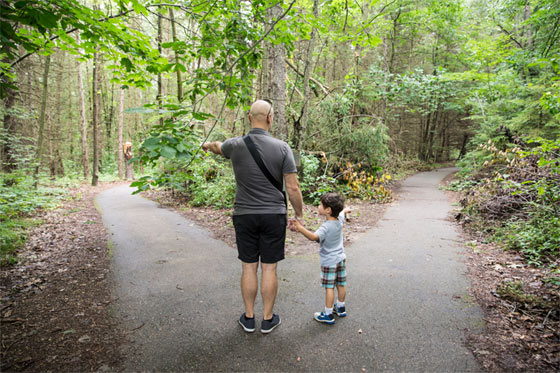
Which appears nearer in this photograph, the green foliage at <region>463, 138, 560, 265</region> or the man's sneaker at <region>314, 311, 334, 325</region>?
the man's sneaker at <region>314, 311, 334, 325</region>

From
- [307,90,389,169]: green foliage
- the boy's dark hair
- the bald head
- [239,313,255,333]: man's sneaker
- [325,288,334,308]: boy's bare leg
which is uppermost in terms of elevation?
[307,90,389,169]: green foliage

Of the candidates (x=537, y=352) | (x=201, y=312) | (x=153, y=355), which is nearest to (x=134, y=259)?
(x=201, y=312)

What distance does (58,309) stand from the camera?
3291 mm

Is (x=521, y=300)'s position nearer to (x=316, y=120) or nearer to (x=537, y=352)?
(x=537, y=352)

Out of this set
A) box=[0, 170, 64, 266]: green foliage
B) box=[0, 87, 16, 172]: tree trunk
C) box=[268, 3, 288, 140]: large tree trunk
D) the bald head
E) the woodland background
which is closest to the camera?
the bald head

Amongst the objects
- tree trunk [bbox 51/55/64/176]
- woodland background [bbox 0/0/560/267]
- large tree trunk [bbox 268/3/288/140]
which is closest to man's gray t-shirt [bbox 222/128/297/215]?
woodland background [bbox 0/0/560/267]

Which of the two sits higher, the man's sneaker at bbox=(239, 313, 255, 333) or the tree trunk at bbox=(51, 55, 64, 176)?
the tree trunk at bbox=(51, 55, 64, 176)

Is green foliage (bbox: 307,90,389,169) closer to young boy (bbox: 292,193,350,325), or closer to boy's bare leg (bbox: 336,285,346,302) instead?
young boy (bbox: 292,193,350,325)

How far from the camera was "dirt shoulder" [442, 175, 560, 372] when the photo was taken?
8.09 feet

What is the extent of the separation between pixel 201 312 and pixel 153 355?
80 cm

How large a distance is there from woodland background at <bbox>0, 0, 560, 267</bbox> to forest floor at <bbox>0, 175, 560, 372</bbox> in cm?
73

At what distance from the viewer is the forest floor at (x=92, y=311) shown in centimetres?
246

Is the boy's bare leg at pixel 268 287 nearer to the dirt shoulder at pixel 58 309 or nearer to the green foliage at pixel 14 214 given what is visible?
the dirt shoulder at pixel 58 309

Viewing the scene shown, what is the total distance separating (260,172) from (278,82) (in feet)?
15.0
